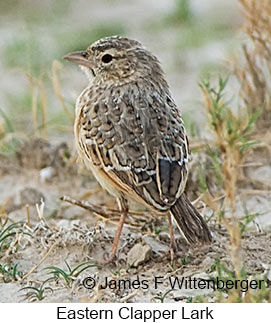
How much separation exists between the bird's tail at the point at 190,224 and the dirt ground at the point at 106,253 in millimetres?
210

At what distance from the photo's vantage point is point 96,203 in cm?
734

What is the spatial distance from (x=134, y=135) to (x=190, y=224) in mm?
708

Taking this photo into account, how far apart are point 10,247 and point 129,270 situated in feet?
2.69

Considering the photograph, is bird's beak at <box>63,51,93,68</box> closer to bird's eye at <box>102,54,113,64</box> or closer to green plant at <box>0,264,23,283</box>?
bird's eye at <box>102,54,113,64</box>

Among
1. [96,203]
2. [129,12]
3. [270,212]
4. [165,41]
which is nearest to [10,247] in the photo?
[96,203]

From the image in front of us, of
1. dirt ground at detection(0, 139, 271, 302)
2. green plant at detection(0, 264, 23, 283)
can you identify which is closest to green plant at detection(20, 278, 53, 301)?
dirt ground at detection(0, 139, 271, 302)

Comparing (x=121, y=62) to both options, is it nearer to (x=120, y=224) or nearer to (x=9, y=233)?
(x=120, y=224)

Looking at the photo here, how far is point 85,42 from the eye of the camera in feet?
38.5

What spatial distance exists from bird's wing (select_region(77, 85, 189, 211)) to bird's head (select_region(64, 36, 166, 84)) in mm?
169

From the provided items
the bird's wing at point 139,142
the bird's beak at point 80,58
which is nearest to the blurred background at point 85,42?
the bird's beak at point 80,58

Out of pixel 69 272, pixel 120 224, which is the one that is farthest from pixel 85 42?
pixel 69 272

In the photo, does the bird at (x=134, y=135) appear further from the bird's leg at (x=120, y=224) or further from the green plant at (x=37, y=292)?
the green plant at (x=37, y=292)
